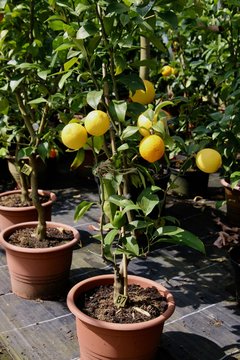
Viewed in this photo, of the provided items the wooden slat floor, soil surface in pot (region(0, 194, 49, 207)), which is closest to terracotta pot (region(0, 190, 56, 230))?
soil surface in pot (region(0, 194, 49, 207))

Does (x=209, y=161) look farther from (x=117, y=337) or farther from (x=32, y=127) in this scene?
(x=32, y=127)

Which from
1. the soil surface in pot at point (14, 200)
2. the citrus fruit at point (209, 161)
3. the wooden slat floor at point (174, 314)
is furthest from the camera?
the soil surface in pot at point (14, 200)

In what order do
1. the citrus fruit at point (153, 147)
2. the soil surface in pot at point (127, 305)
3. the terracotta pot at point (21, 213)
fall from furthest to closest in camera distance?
the terracotta pot at point (21, 213) → the soil surface in pot at point (127, 305) → the citrus fruit at point (153, 147)

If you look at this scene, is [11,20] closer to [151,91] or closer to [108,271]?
[151,91]

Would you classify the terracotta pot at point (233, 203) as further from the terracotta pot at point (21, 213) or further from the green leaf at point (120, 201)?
the green leaf at point (120, 201)

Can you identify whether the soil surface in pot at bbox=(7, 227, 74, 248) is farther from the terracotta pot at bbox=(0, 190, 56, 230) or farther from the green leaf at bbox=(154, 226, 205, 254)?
the green leaf at bbox=(154, 226, 205, 254)

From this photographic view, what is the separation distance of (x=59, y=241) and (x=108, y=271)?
0.39 meters

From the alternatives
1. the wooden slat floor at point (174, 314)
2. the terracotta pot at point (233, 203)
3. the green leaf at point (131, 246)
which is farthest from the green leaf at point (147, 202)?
the terracotta pot at point (233, 203)

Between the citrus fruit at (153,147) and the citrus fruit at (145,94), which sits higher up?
the citrus fruit at (145,94)

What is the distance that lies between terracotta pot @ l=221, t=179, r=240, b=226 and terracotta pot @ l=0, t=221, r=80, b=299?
1.32 metres

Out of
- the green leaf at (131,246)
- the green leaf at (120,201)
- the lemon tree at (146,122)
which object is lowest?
the green leaf at (131,246)

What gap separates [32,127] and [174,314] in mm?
1155

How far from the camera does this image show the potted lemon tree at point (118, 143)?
55.0 inches

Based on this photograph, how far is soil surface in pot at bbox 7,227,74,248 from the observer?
7.78 ft
